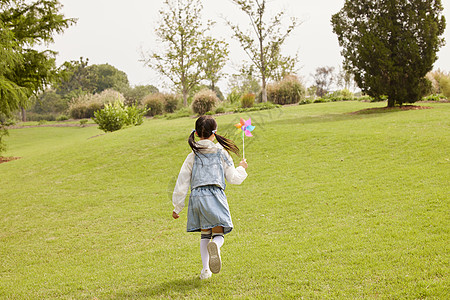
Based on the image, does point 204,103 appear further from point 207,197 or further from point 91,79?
point 91,79

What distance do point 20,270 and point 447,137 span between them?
9.61m

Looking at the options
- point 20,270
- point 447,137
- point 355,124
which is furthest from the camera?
point 355,124

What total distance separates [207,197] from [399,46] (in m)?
15.0

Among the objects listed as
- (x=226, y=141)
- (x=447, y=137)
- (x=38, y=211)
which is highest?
(x=226, y=141)

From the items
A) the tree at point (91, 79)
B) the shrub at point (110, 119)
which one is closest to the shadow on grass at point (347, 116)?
the shrub at point (110, 119)

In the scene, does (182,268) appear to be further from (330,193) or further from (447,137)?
(447,137)

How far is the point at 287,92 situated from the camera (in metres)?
26.7

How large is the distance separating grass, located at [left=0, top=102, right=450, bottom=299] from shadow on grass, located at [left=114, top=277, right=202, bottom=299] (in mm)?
22

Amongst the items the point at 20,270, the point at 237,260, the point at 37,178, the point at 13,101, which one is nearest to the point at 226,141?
the point at 237,260

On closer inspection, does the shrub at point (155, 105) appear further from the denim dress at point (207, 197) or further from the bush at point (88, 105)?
the denim dress at point (207, 197)

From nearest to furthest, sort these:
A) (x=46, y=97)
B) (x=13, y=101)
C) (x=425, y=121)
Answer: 1. (x=425, y=121)
2. (x=13, y=101)
3. (x=46, y=97)

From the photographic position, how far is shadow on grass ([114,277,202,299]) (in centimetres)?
370

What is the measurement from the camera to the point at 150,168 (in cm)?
1116

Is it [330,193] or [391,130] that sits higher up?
[391,130]
